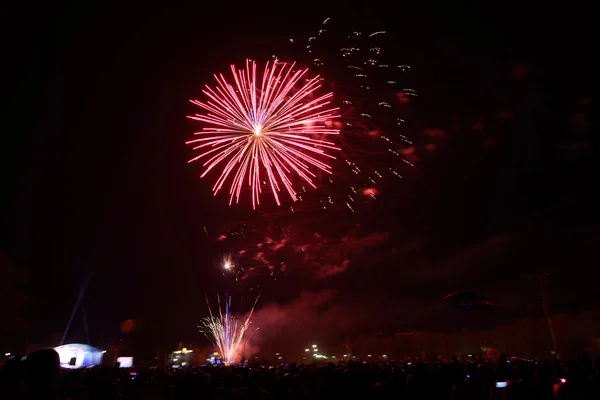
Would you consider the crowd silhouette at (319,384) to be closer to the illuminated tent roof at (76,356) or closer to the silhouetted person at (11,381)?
the silhouetted person at (11,381)

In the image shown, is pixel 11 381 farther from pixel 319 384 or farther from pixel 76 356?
pixel 76 356

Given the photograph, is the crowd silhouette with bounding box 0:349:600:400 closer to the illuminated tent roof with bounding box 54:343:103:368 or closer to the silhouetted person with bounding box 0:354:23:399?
the silhouetted person with bounding box 0:354:23:399

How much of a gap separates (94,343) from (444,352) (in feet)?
185

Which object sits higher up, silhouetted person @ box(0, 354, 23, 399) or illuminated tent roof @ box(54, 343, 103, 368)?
illuminated tent roof @ box(54, 343, 103, 368)

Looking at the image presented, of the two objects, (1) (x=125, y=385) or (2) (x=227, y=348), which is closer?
(1) (x=125, y=385)

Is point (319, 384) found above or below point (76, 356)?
below

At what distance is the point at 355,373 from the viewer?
1231 centimetres

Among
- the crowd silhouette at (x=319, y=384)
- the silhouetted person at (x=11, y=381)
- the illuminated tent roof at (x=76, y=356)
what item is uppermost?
the illuminated tent roof at (x=76, y=356)

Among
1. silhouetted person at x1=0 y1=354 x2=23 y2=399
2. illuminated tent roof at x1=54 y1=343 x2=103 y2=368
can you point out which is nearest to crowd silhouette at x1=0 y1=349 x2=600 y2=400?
silhouetted person at x1=0 y1=354 x2=23 y2=399

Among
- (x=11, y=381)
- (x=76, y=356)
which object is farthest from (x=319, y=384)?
(x=76, y=356)

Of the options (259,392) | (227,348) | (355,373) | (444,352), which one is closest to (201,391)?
(355,373)

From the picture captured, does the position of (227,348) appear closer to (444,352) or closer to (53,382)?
(53,382)

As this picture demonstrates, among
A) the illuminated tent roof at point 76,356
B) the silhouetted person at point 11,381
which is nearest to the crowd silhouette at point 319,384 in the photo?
the silhouetted person at point 11,381

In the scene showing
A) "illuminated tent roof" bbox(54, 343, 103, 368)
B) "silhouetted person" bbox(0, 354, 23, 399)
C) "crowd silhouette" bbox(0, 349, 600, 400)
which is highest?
"illuminated tent roof" bbox(54, 343, 103, 368)
